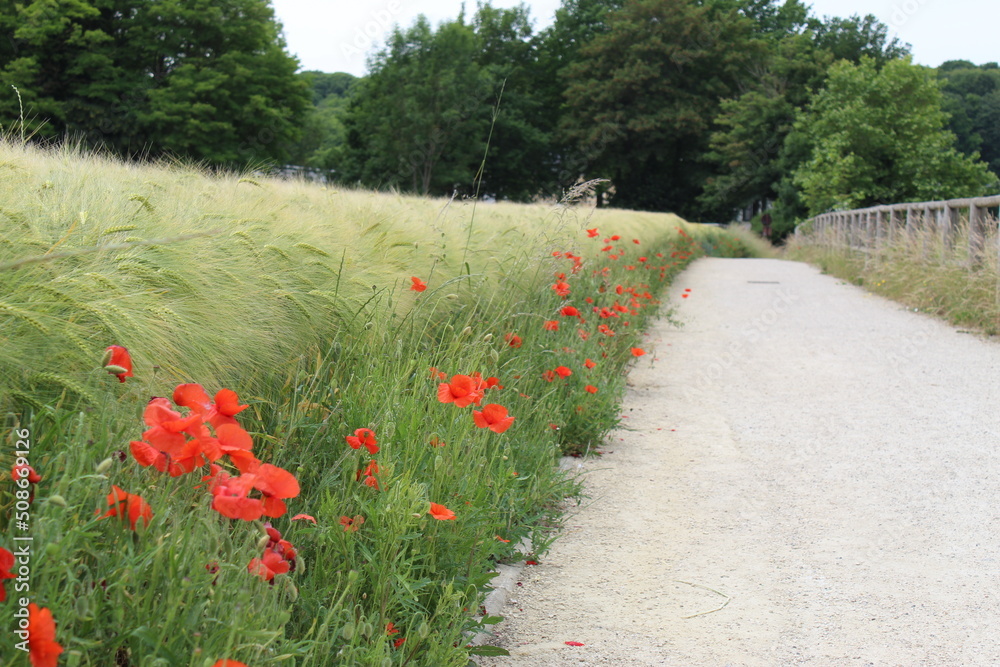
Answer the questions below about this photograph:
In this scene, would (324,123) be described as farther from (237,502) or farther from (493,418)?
(237,502)

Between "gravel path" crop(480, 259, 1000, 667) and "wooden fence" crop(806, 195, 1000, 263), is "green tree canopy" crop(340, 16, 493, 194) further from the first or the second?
"gravel path" crop(480, 259, 1000, 667)

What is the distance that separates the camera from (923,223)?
11.8 metres

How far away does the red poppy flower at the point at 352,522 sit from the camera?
2.04m

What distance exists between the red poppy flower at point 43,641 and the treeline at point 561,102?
69.8ft

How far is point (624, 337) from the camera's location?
6152 millimetres

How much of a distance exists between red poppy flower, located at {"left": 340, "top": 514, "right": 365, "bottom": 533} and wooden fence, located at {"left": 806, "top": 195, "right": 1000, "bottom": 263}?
28.0 feet

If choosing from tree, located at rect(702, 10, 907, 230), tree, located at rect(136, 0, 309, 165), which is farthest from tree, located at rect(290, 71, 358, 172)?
tree, located at rect(702, 10, 907, 230)

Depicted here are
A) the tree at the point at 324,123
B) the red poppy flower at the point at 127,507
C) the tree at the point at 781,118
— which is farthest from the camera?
the tree at the point at 324,123

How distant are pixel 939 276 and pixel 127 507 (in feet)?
33.9

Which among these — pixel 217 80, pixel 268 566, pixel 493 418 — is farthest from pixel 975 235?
pixel 217 80

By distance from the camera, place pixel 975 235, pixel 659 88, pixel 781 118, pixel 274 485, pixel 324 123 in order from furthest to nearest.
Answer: pixel 324 123
pixel 659 88
pixel 781 118
pixel 975 235
pixel 274 485

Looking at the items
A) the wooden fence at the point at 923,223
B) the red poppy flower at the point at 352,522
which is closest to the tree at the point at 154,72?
the wooden fence at the point at 923,223

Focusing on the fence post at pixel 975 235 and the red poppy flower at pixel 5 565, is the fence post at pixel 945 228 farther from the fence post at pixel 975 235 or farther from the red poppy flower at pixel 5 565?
the red poppy flower at pixel 5 565

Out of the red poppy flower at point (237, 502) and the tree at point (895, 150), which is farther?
the tree at point (895, 150)
